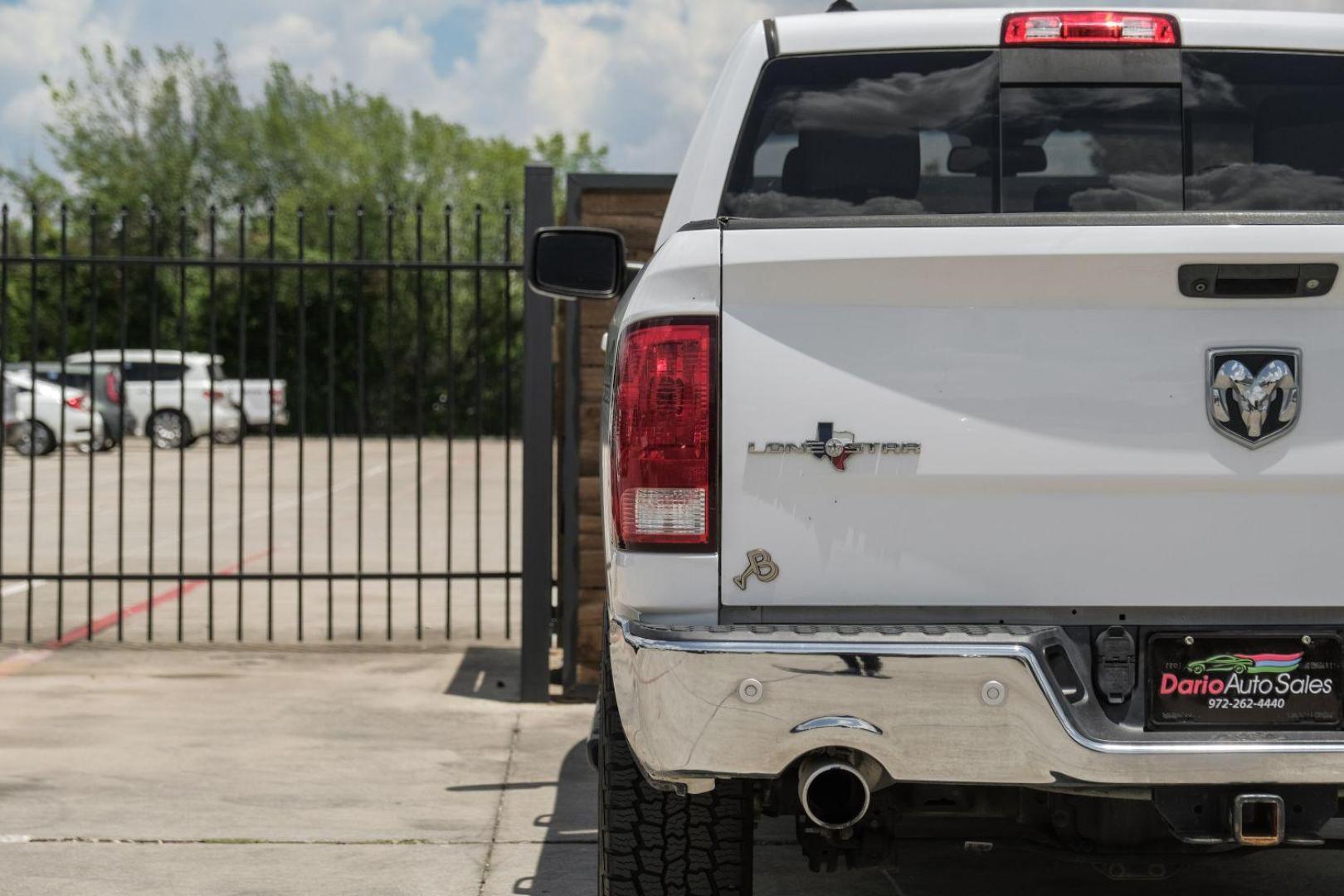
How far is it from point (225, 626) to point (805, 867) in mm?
6461

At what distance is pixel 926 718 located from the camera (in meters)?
3.02

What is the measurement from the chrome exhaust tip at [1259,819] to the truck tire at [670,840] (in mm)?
994

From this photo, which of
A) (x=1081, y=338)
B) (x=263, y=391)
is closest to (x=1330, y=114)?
(x=1081, y=338)

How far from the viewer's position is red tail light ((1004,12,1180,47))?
381 cm

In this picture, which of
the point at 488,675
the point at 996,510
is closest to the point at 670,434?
the point at 996,510

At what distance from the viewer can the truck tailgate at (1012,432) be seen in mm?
3094

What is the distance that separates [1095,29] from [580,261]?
1411 millimetres

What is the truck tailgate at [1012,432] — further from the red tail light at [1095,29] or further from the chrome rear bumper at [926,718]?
the red tail light at [1095,29]

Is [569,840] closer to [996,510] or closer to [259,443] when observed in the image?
[996,510]

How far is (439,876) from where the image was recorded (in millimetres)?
4855

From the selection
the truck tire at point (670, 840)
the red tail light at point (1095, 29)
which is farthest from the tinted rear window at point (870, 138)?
the truck tire at point (670, 840)

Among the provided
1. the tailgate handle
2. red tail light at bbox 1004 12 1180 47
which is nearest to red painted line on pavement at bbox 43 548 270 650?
red tail light at bbox 1004 12 1180 47

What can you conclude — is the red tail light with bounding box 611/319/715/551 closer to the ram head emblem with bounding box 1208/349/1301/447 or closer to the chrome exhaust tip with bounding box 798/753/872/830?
the chrome exhaust tip with bounding box 798/753/872/830

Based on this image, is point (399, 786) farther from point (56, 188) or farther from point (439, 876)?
point (56, 188)
